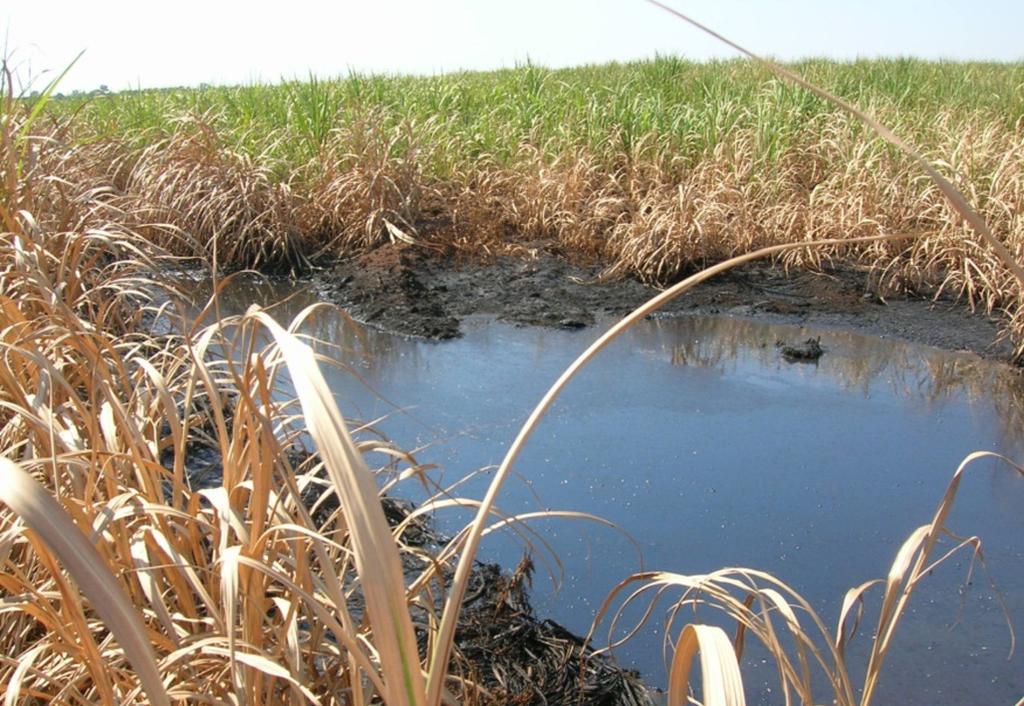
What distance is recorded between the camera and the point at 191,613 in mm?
1628

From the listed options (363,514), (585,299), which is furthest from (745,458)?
(363,514)

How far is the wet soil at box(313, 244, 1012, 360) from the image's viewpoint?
18.6ft

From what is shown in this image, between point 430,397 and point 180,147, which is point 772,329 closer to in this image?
point 430,397

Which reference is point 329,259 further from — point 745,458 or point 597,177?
point 745,458

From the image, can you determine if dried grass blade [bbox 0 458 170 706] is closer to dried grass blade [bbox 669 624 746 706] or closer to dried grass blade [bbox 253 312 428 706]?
dried grass blade [bbox 253 312 428 706]

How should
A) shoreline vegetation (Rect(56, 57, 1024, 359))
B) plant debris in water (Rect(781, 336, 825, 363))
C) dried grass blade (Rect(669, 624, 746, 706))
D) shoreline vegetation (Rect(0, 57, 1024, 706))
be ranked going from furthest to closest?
1. shoreline vegetation (Rect(56, 57, 1024, 359))
2. plant debris in water (Rect(781, 336, 825, 363))
3. shoreline vegetation (Rect(0, 57, 1024, 706))
4. dried grass blade (Rect(669, 624, 746, 706))

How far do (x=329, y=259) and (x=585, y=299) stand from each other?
2.20 meters

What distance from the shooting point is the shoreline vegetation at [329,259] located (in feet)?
4.09

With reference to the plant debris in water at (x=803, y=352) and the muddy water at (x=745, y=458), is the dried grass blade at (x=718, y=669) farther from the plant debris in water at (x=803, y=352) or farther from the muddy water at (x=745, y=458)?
the plant debris in water at (x=803, y=352)

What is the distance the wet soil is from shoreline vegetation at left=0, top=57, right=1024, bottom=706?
20 centimetres

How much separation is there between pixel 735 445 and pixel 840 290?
2.72 m

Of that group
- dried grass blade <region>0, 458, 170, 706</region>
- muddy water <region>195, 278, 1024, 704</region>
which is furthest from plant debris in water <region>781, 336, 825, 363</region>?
dried grass blade <region>0, 458, 170, 706</region>

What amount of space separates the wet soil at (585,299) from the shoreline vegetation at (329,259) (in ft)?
0.65

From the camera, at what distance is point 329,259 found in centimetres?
734
